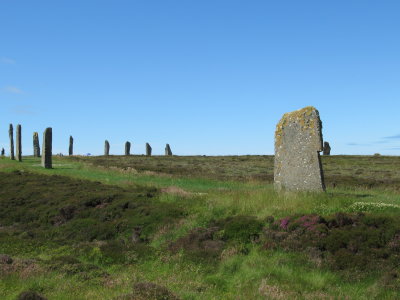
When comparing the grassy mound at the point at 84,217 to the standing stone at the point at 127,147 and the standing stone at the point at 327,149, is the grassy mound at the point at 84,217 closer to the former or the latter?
the standing stone at the point at 127,147

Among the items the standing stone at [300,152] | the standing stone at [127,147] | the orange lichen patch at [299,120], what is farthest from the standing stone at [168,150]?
the standing stone at [300,152]

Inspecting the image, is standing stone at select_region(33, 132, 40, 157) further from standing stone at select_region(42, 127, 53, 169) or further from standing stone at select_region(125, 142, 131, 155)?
standing stone at select_region(42, 127, 53, 169)

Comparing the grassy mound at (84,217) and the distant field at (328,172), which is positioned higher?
the distant field at (328,172)

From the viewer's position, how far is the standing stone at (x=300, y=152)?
20.6 meters

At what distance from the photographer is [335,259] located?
43.3 ft

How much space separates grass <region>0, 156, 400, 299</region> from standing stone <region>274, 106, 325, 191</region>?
2.05 metres

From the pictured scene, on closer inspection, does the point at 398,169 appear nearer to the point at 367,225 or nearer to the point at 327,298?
the point at 367,225

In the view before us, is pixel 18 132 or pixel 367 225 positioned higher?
pixel 18 132

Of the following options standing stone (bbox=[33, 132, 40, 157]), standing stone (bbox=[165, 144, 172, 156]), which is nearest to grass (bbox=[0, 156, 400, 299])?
standing stone (bbox=[33, 132, 40, 157])

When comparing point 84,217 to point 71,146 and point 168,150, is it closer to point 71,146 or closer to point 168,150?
point 168,150

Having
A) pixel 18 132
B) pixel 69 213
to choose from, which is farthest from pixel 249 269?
pixel 18 132

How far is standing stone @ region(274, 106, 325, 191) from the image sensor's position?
67.6 feet

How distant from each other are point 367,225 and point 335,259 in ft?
7.60

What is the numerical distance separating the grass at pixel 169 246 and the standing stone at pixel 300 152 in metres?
2.05
